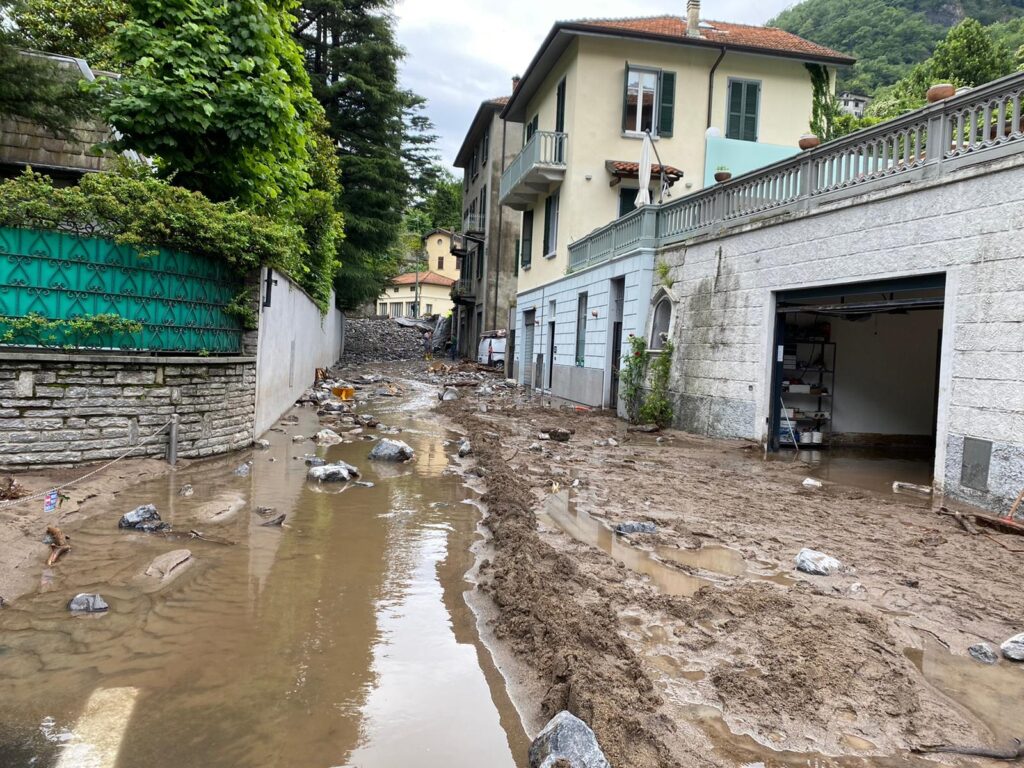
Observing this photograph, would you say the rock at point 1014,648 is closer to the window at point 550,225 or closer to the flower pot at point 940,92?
the flower pot at point 940,92

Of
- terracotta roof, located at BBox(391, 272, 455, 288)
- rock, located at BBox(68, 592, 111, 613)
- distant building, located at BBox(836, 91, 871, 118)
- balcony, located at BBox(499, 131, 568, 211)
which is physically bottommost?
rock, located at BBox(68, 592, 111, 613)

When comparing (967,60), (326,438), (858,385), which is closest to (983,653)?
(326,438)

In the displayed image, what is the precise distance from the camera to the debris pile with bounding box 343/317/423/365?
42.3m

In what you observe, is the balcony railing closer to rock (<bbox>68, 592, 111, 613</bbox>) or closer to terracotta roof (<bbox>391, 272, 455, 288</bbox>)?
rock (<bbox>68, 592, 111, 613</bbox>)

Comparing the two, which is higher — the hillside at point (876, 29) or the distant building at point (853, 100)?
the hillside at point (876, 29)

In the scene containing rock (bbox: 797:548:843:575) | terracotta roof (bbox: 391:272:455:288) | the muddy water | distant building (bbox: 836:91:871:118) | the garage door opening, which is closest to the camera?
the muddy water

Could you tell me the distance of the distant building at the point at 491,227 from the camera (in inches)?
1369

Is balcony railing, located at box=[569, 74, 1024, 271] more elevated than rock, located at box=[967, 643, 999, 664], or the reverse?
balcony railing, located at box=[569, 74, 1024, 271]

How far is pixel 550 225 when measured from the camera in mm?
23641

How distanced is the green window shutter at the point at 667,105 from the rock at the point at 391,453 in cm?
1587

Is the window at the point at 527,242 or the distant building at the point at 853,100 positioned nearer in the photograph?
the window at the point at 527,242

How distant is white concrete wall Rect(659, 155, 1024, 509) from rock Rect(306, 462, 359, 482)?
6.94 m

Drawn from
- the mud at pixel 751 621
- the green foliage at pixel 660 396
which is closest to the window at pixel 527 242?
the green foliage at pixel 660 396

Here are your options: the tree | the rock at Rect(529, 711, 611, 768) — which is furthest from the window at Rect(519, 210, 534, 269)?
the rock at Rect(529, 711, 611, 768)
